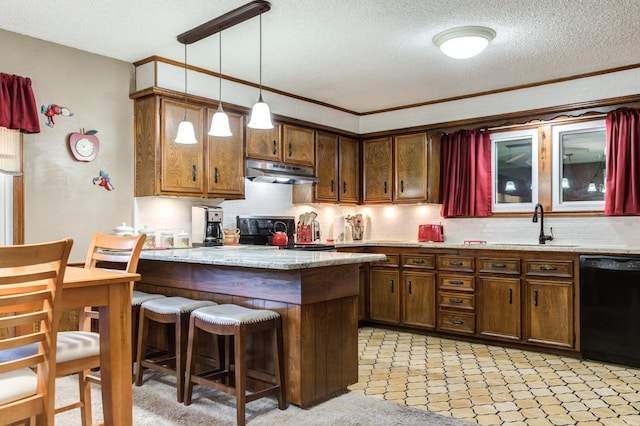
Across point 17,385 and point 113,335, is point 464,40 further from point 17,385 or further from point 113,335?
point 17,385

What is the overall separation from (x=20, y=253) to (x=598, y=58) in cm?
441

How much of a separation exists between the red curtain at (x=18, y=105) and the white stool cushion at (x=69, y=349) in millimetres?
1952

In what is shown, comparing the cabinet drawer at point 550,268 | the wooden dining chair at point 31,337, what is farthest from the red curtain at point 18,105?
the cabinet drawer at point 550,268

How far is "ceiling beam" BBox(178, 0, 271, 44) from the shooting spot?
314cm

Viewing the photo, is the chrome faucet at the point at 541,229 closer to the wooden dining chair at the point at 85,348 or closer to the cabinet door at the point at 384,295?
the cabinet door at the point at 384,295

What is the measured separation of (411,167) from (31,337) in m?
4.57

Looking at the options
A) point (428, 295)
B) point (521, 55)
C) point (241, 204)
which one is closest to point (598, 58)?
point (521, 55)

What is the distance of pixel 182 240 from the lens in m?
4.38

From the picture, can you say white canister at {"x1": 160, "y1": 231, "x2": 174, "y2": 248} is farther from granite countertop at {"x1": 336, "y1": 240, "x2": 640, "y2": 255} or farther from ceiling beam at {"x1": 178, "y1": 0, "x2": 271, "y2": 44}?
granite countertop at {"x1": 336, "y1": 240, "x2": 640, "y2": 255}

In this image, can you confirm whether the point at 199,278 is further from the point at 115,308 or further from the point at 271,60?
the point at 271,60

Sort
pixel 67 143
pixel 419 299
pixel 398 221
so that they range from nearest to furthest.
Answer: pixel 67 143 → pixel 419 299 → pixel 398 221

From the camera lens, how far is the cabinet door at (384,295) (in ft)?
17.5

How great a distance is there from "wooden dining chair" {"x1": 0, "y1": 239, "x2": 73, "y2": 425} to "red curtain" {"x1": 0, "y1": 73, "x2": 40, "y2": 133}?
83.4 inches

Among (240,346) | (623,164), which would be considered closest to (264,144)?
(240,346)
